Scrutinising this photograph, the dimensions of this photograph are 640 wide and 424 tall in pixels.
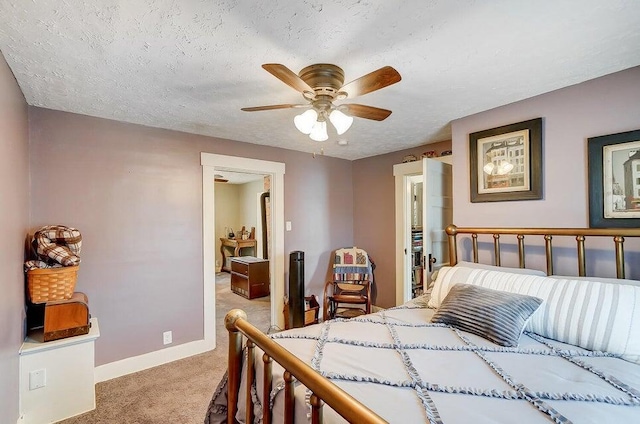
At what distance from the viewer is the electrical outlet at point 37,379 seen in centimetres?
200

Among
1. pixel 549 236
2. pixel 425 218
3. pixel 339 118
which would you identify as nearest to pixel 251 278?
pixel 425 218

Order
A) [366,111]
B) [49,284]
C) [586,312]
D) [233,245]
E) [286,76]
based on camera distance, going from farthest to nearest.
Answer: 1. [233,245]
2. [49,284]
3. [366,111]
4. [586,312]
5. [286,76]

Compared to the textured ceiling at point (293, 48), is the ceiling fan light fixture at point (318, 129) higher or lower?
lower

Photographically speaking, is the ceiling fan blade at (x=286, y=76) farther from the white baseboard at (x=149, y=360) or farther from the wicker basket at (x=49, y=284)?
the white baseboard at (x=149, y=360)

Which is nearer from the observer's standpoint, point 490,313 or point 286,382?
point 286,382

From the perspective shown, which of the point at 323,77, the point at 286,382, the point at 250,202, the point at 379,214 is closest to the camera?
the point at 286,382

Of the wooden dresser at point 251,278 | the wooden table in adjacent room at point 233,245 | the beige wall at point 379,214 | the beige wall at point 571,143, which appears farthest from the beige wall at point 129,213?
the wooden table in adjacent room at point 233,245

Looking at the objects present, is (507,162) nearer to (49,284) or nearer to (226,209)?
(49,284)

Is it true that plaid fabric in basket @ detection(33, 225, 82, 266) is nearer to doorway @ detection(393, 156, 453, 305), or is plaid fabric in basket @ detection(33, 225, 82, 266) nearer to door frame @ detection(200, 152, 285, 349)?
door frame @ detection(200, 152, 285, 349)

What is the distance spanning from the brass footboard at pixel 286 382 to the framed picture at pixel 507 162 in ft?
7.03

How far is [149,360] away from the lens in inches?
111

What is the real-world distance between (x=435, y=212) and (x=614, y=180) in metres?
1.34

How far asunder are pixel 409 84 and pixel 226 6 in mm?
1232

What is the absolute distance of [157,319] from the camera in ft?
9.43
